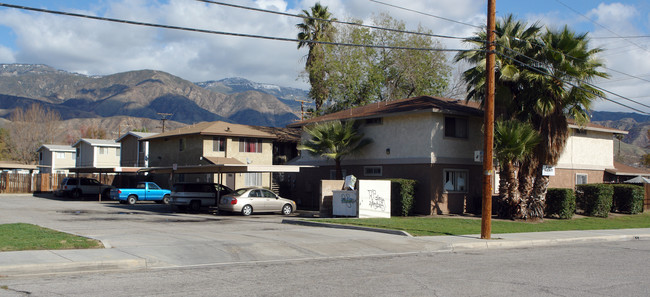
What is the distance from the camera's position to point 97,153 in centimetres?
6069

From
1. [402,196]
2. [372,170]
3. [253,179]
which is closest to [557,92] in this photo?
[402,196]

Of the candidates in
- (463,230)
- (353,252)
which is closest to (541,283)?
(353,252)

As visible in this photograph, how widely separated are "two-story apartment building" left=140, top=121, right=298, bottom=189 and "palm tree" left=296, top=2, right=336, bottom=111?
5.91m

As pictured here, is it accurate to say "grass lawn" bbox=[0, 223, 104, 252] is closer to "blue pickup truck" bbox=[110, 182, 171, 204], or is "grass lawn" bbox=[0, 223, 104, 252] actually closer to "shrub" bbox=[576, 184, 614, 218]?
"blue pickup truck" bbox=[110, 182, 171, 204]

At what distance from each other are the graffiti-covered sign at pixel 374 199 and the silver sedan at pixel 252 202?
5531 millimetres

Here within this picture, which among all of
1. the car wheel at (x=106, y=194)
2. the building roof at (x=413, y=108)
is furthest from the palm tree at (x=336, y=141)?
the car wheel at (x=106, y=194)

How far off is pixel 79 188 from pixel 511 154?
3159 centimetres

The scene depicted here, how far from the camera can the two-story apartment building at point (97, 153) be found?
6041cm

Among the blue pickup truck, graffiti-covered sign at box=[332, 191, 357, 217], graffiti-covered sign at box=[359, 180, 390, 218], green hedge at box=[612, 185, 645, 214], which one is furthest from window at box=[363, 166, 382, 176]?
the blue pickup truck

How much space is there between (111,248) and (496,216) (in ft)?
59.0

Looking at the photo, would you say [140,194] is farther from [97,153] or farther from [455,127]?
[97,153]

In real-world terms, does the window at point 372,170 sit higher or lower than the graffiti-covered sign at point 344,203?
higher

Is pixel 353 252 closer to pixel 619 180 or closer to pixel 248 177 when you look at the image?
pixel 248 177

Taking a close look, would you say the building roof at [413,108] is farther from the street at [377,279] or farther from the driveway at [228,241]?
the street at [377,279]
